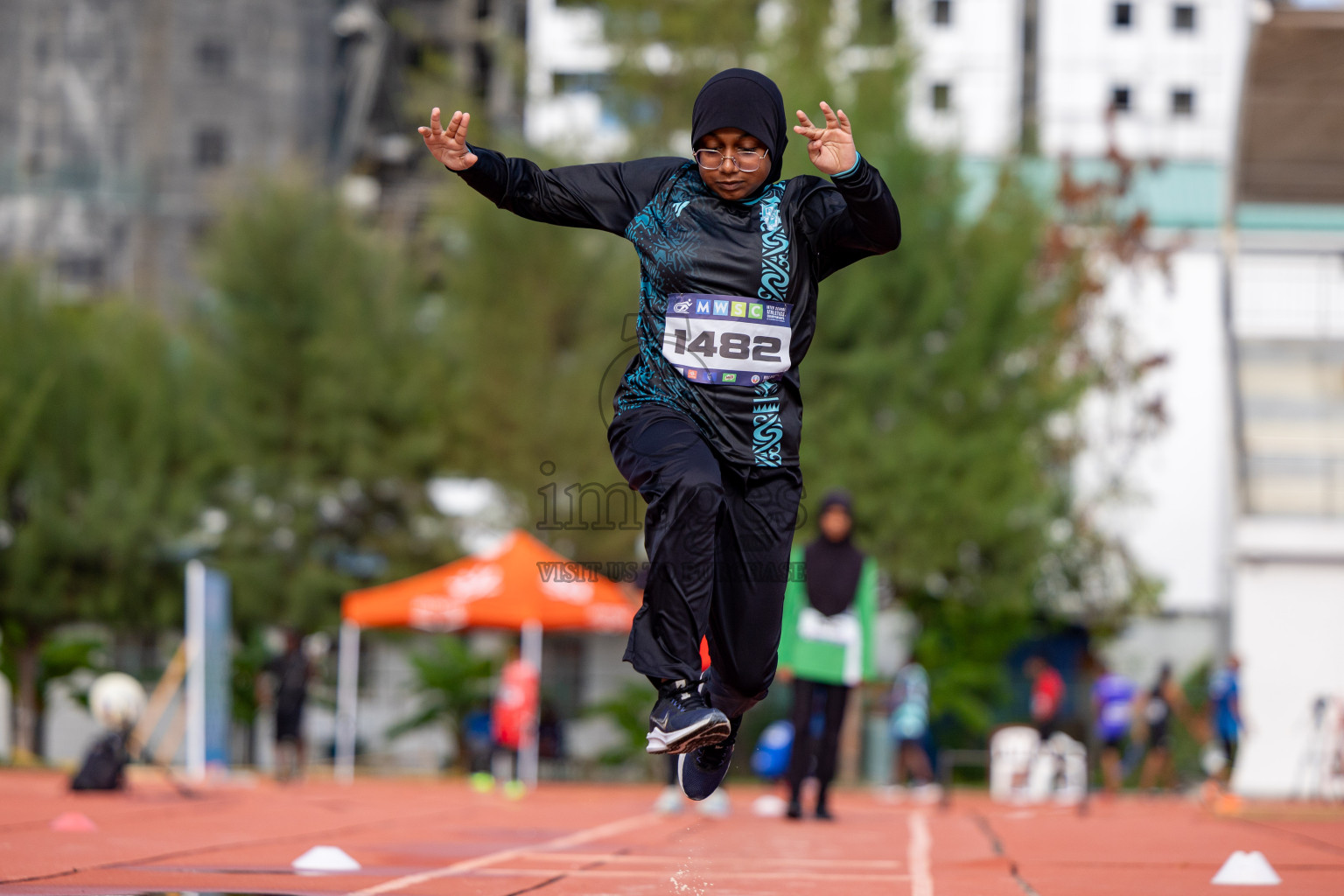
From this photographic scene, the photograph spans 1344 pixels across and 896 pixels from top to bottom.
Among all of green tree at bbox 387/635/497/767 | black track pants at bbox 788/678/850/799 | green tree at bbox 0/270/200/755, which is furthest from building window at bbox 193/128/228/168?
black track pants at bbox 788/678/850/799

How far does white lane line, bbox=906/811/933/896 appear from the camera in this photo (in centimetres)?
550

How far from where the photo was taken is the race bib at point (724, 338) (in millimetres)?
4930

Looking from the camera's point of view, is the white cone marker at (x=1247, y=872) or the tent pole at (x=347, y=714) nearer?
the white cone marker at (x=1247, y=872)

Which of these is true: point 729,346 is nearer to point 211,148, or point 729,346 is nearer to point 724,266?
point 724,266

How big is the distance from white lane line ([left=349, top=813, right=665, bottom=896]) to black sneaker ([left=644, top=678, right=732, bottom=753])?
1.07m

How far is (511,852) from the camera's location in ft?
23.4

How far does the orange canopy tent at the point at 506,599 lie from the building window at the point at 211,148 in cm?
3459

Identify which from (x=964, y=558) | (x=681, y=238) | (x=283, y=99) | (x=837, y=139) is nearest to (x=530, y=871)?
(x=681, y=238)

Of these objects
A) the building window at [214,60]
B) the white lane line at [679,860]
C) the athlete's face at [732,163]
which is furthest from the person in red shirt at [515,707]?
the building window at [214,60]

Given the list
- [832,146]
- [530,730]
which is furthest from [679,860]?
[530,730]

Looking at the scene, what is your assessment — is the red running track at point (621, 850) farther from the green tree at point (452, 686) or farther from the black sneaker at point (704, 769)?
the green tree at point (452, 686)

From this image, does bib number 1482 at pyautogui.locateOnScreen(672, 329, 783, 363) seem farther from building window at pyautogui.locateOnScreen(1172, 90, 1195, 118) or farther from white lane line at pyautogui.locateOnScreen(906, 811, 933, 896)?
building window at pyautogui.locateOnScreen(1172, 90, 1195, 118)

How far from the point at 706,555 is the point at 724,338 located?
0.68 m

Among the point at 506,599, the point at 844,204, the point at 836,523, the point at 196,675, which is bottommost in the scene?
the point at 196,675
